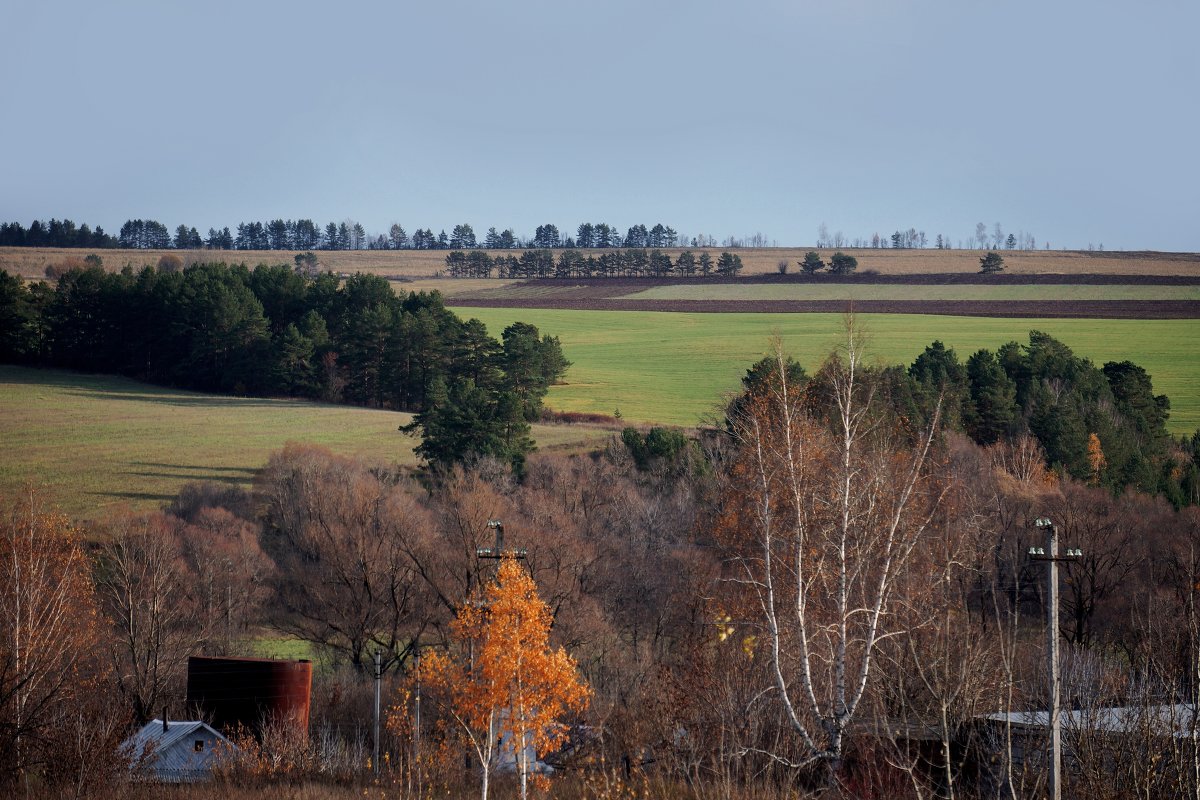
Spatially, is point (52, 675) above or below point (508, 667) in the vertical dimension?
below

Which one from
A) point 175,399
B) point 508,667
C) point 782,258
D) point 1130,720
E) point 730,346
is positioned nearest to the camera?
point 1130,720

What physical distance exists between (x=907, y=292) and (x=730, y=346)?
27.7 m

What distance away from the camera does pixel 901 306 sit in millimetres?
105750

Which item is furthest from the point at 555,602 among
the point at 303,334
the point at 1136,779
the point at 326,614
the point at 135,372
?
the point at 135,372

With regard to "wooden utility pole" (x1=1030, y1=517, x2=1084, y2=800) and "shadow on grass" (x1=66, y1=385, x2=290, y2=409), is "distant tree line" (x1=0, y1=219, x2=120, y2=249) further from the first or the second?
"wooden utility pole" (x1=1030, y1=517, x2=1084, y2=800)

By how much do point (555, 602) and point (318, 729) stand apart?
9743mm

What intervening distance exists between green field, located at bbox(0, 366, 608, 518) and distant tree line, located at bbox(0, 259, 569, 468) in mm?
3041

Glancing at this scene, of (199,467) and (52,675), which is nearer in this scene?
(52,675)

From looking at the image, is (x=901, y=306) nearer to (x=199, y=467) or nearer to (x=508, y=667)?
(x=199, y=467)

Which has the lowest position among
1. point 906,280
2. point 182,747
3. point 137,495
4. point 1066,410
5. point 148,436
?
point 182,747

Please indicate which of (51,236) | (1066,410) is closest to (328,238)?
(51,236)

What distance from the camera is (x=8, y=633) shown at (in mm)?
25891

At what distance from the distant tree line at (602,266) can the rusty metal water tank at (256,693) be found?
105261 millimetres

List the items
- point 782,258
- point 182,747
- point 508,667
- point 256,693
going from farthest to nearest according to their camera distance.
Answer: point 782,258 < point 256,693 < point 182,747 < point 508,667
